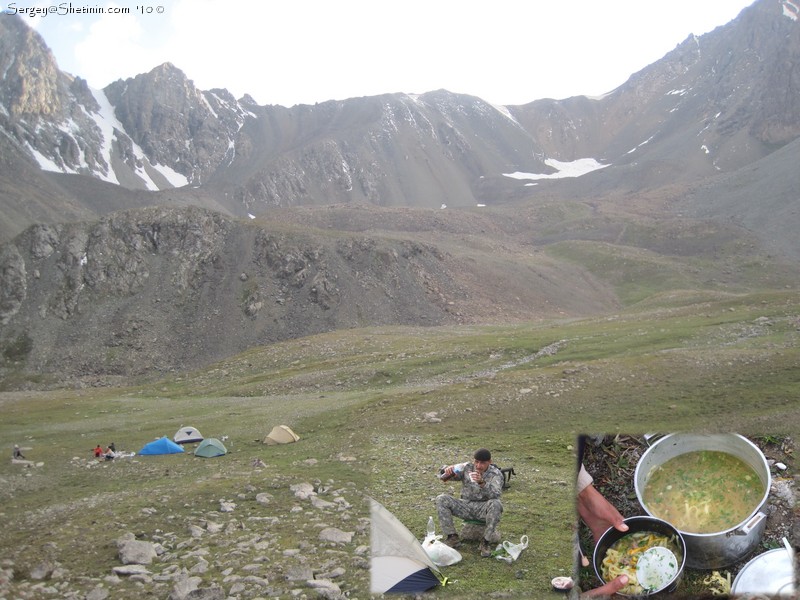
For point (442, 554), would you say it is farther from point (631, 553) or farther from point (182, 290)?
point (182, 290)

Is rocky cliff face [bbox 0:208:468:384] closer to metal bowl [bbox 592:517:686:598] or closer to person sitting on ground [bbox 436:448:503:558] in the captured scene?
person sitting on ground [bbox 436:448:503:558]

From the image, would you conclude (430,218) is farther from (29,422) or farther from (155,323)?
(29,422)

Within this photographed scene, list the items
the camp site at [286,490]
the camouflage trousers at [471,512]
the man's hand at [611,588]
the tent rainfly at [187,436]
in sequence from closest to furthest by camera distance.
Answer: the man's hand at [611,588]
the camouflage trousers at [471,512]
the camp site at [286,490]
the tent rainfly at [187,436]

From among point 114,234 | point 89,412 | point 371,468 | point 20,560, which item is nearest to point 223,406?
point 89,412

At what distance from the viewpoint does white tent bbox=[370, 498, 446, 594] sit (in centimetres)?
993

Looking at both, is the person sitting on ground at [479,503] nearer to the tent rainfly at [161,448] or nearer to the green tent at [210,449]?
the green tent at [210,449]

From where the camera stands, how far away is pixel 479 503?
11.2 metres

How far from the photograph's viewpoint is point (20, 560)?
13.1 m

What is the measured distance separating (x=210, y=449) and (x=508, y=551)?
22.8 meters

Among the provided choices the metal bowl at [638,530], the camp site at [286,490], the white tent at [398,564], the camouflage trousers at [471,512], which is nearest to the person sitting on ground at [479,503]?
the camouflage trousers at [471,512]

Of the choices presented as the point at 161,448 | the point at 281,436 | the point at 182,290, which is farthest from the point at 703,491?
the point at 182,290

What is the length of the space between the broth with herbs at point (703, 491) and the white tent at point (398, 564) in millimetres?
5215

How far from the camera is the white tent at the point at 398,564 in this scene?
993cm

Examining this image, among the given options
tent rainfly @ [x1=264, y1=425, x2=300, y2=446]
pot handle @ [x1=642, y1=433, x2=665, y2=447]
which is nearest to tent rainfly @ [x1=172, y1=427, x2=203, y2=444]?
tent rainfly @ [x1=264, y1=425, x2=300, y2=446]
